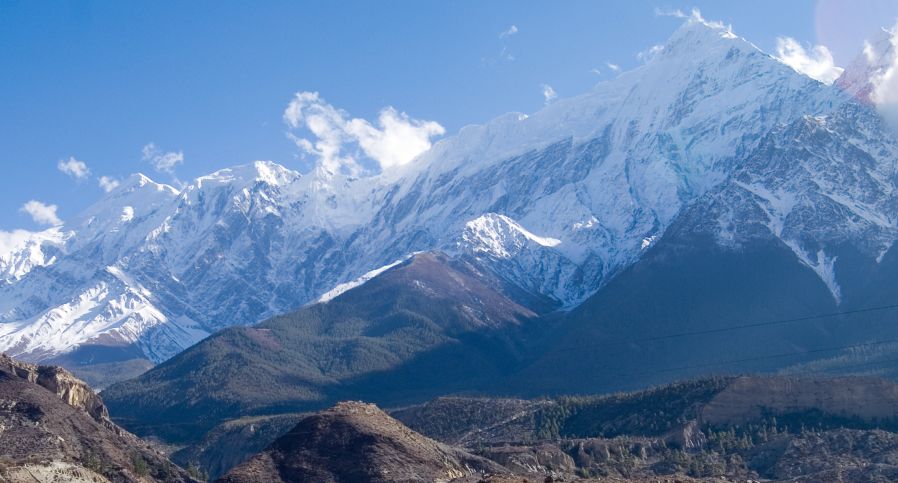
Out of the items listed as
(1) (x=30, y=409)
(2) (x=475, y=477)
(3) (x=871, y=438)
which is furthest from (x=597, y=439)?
(1) (x=30, y=409)

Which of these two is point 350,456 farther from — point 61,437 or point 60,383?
point 60,383

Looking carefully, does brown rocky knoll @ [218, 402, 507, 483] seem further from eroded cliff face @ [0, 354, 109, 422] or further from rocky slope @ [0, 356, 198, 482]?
eroded cliff face @ [0, 354, 109, 422]

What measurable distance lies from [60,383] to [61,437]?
78.1 feet

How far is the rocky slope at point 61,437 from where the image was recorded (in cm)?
13125

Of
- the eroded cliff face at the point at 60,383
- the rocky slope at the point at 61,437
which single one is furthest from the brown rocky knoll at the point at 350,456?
the eroded cliff face at the point at 60,383

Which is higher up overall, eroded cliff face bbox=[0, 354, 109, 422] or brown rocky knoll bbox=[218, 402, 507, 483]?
eroded cliff face bbox=[0, 354, 109, 422]

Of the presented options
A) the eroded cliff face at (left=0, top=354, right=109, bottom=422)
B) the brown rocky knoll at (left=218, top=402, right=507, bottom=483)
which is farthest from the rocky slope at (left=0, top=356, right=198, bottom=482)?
the brown rocky knoll at (left=218, top=402, right=507, bottom=483)

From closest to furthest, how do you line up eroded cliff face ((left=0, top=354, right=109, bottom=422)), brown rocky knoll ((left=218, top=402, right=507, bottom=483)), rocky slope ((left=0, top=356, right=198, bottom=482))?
rocky slope ((left=0, top=356, right=198, bottom=482))
brown rocky knoll ((left=218, top=402, right=507, bottom=483))
eroded cliff face ((left=0, top=354, right=109, bottom=422))

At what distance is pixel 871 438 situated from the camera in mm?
178625

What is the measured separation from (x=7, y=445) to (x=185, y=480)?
2998 cm

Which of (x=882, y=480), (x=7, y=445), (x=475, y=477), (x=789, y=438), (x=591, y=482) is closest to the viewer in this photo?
(x=591, y=482)

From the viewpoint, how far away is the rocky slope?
431ft

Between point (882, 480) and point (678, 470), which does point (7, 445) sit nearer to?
point (678, 470)

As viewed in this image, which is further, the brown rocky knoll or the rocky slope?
the brown rocky knoll
